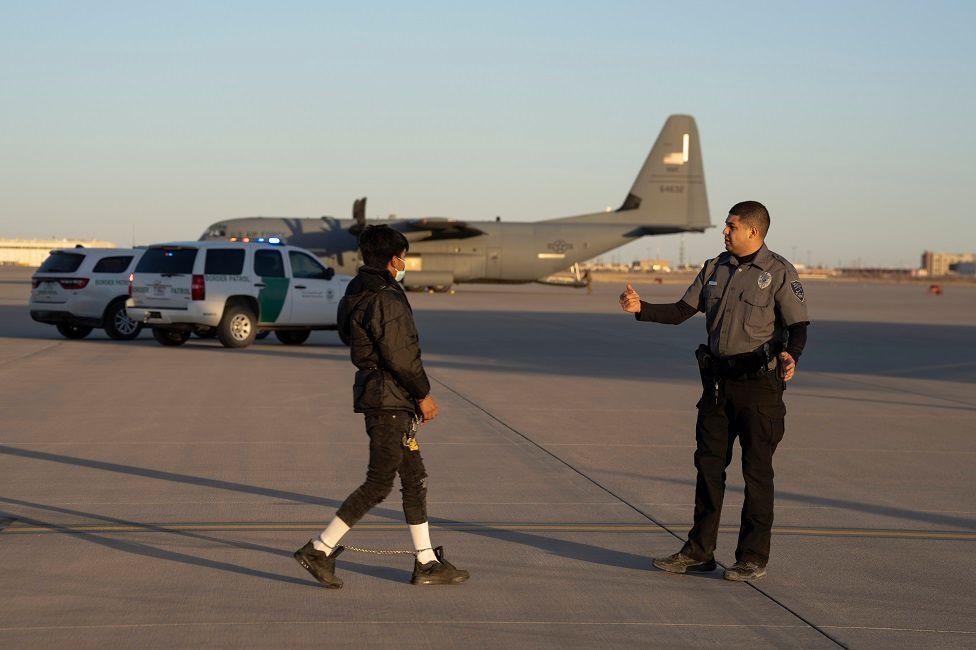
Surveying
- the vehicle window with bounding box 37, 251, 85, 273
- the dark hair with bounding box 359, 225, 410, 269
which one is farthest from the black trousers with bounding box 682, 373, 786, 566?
the vehicle window with bounding box 37, 251, 85, 273

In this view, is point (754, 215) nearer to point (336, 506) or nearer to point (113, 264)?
point (336, 506)

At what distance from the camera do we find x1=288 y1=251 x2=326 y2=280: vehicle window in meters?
23.5

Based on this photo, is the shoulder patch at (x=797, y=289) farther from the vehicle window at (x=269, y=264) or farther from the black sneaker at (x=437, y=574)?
the vehicle window at (x=269, y=264)

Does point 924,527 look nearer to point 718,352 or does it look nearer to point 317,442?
point 718,352

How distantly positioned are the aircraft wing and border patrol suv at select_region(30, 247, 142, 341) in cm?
2872

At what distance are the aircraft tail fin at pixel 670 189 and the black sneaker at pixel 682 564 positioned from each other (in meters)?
52.6

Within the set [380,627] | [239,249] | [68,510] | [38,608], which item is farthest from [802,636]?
[239,249]

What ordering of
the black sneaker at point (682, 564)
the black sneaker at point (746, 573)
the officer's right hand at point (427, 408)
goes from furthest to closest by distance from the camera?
the black sneaker at point (682, 564) → the black sneaker at point (746, 573) → the officer's right hand at point (427, 408)

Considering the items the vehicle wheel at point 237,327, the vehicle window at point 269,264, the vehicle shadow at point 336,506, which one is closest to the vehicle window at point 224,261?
the vehicle window at point 269,264

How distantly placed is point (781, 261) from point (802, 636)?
227 cm

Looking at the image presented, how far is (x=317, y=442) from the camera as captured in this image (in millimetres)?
11312

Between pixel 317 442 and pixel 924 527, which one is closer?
pixel 924 527

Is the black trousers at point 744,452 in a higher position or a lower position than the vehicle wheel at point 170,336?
higher

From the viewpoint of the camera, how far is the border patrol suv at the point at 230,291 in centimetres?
2255
